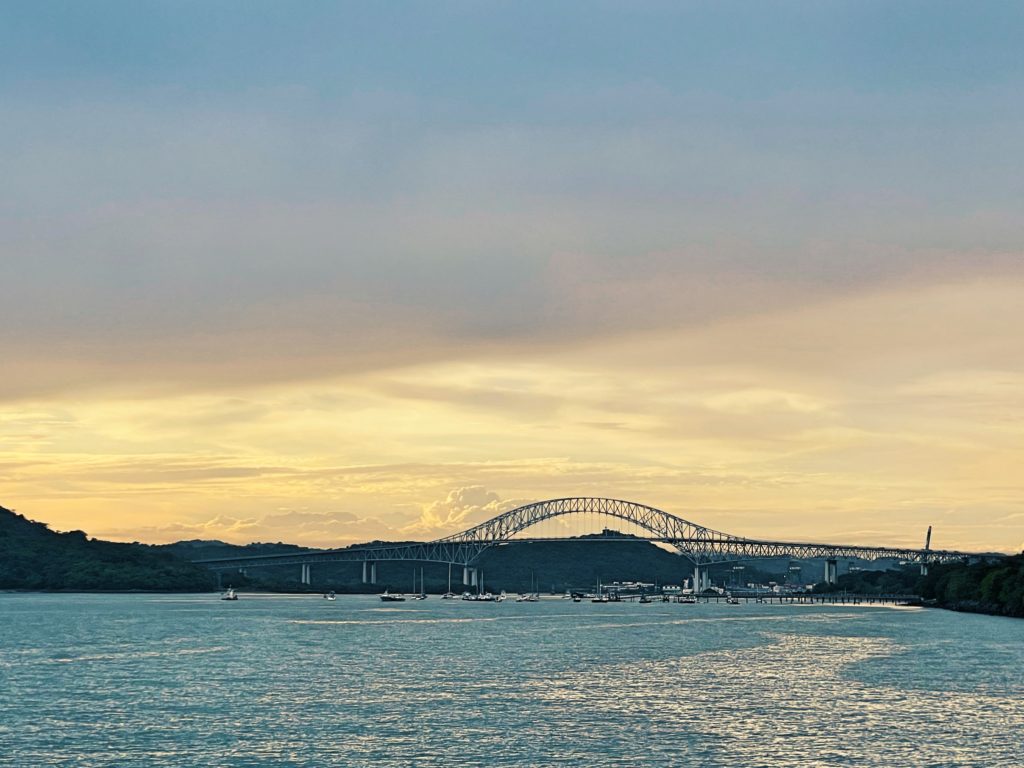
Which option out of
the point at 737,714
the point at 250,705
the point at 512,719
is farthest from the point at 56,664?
the point at 737,714

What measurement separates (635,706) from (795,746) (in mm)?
13068

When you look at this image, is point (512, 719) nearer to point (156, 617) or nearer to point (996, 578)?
point (156, 617)

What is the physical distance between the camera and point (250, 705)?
6109 cm

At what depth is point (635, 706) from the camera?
199ft

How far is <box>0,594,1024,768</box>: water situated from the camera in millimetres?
47188

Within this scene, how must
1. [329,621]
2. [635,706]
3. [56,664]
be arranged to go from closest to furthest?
[635,706]
[56,664]
[329,621]

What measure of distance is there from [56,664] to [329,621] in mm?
78224

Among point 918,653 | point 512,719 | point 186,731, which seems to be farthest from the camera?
point 918,653

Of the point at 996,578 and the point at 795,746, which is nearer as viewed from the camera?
the point at 795,746

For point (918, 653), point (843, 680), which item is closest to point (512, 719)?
point (843, 680)

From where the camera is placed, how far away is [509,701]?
206 ft

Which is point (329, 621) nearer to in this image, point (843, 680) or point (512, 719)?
point (843, 680)

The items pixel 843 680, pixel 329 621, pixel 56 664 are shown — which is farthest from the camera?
pixel 329 621

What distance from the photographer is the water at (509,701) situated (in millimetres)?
47188
